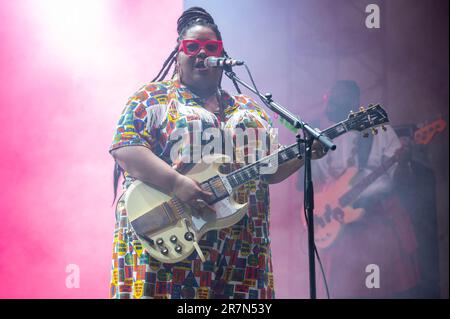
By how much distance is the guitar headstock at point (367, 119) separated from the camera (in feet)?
8.79

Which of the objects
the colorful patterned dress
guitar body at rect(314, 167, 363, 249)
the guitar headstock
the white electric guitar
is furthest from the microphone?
guitar body at rect(314, 167, 363, 249)

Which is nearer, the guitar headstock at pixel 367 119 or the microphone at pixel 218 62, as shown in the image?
the microphone at pixel 218 62

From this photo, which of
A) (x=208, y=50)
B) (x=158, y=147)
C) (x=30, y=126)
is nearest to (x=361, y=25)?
(x=208, y=50)

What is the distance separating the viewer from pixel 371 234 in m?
3.68

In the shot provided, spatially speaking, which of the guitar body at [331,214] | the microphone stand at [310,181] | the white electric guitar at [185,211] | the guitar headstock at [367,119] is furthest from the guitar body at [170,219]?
the guitar body at [331,214]

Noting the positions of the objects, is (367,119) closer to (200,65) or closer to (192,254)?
(200,65)

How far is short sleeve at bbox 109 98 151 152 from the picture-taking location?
2.57 meters

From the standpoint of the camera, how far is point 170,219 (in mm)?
2520

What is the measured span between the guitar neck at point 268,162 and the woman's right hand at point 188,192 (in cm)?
16

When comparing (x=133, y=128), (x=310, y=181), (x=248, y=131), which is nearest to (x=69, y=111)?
(x=133, y=128)

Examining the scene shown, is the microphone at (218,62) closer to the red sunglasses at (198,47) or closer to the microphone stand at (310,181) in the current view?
the red sunglasses at (198,47)

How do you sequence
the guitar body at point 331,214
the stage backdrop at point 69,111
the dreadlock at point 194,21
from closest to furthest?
the dreadlock at point 194,21
the stage backdrop at point 69,111
the guitar body at point 331,214

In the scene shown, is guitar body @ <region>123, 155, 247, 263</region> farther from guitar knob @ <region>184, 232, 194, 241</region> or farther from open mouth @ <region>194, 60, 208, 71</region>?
open mouth @ <region>194, 60, 208, 71</region>
